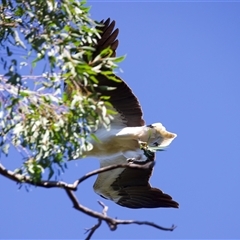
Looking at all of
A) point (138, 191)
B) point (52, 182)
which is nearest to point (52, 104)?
point (52, 182)

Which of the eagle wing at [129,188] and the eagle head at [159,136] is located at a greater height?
the eagle head at [159,136]

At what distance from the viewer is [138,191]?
7984mm

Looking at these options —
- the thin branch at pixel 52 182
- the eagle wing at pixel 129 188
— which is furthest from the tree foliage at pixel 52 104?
the eagle wing at pixel 129 188

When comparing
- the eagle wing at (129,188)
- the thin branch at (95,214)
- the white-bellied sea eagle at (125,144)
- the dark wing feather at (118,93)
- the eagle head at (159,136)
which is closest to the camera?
the thin branch at (95,214)

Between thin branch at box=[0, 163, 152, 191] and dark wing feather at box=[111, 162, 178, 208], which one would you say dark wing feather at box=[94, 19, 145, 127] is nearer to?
dark wing feather at box=[111, 162, 178, 208]

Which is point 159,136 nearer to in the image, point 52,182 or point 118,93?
point 118,93

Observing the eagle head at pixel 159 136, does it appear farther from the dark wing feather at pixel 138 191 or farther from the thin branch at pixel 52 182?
the thin branch at pixel 52 182

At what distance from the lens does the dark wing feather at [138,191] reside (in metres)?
7.79

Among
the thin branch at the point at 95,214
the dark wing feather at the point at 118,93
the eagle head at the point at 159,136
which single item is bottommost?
the thin branch at the point at 95,214

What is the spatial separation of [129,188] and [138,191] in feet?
0.42

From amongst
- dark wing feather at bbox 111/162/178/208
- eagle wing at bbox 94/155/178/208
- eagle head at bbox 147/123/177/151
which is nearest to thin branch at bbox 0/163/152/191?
eagle head at bbox 147/123/177/151

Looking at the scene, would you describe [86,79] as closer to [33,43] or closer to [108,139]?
[33,43]

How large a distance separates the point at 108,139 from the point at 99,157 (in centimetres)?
27

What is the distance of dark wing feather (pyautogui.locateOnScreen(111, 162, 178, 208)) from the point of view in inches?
307
